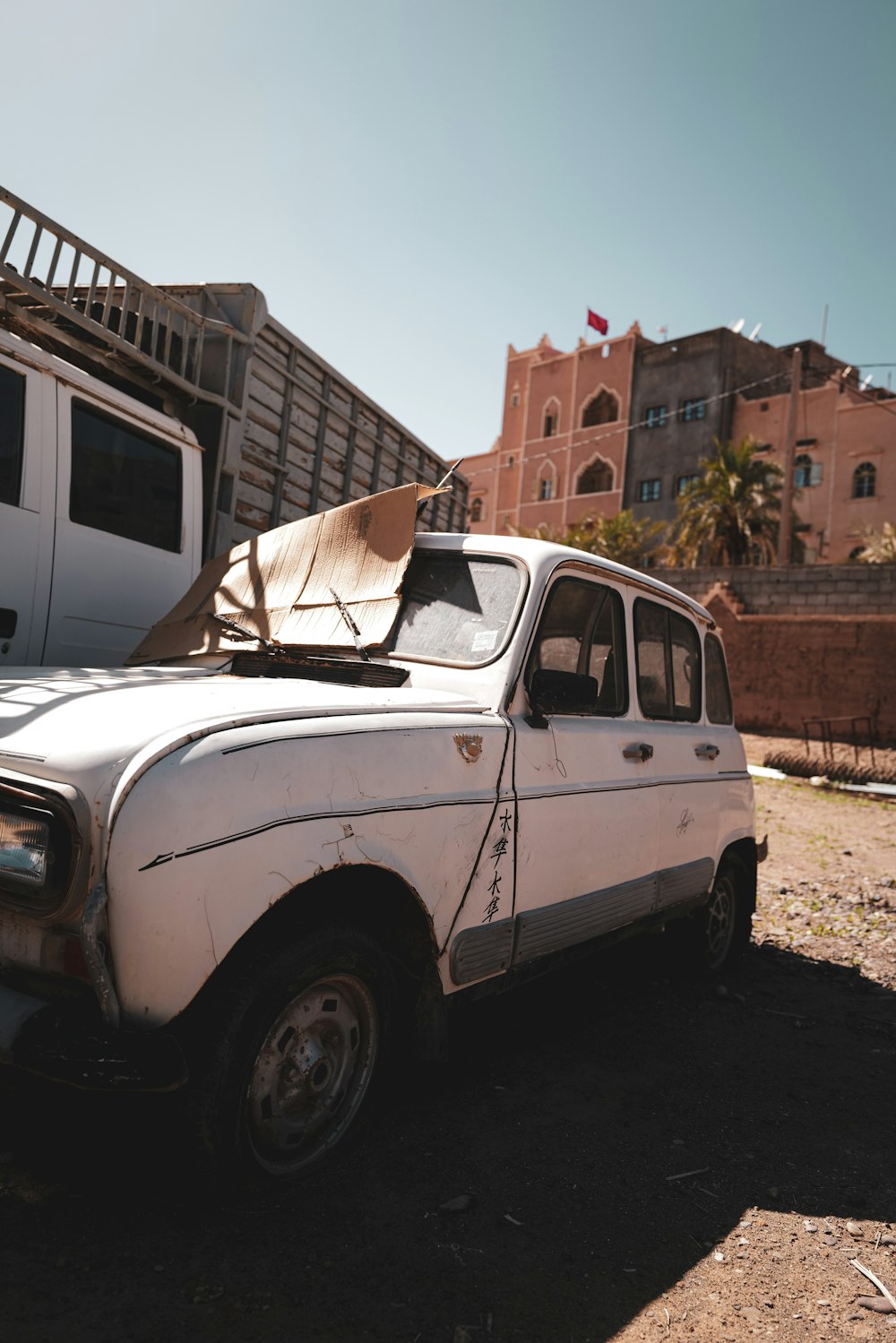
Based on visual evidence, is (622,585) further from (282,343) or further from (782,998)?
(282,343)

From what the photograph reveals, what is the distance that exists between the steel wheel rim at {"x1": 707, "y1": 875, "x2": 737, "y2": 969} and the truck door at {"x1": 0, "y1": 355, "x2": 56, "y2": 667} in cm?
364

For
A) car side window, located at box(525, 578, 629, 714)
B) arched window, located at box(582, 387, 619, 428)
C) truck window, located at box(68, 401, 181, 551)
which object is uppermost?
arched window, located at box(582, 387, 619, 428)

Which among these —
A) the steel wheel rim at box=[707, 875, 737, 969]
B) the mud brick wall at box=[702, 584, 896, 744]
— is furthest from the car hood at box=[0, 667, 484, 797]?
the mud brick wall at box=[702, 584, 896, 744]

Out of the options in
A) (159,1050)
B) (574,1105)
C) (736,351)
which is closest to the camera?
(159,1050)

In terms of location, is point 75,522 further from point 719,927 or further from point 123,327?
point 719,927

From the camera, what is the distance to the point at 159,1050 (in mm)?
1884

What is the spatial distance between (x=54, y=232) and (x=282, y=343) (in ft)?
5.83

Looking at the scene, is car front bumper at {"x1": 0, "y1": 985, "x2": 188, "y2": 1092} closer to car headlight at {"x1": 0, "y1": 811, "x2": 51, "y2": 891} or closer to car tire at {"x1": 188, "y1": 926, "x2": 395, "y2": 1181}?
car tire at {"x1": 188, "y1": 926, "x2": 395, "y2": 1181}

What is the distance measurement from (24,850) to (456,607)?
1803 millimetres

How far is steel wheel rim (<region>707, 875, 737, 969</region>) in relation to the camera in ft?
16.3

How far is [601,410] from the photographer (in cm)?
4378

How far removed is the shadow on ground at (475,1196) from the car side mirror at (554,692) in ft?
4.48

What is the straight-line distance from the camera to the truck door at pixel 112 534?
418cm

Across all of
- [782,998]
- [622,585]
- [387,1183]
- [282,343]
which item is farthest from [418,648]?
[282,343]
